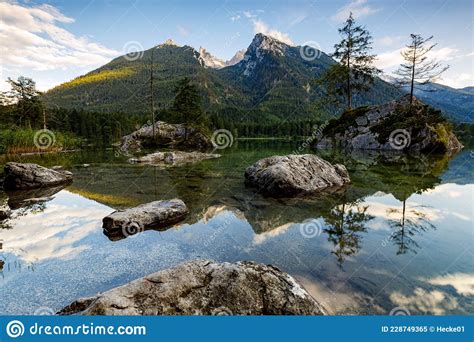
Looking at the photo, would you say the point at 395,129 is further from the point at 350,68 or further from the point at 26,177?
the point at 26,177

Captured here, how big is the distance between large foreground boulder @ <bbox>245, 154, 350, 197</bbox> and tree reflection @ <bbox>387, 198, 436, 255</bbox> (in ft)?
14.8

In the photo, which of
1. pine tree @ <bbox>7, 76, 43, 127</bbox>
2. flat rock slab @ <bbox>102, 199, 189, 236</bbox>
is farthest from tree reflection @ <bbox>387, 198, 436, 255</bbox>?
pine tree @ <bbox>7, 76, 43, 127</bbox>

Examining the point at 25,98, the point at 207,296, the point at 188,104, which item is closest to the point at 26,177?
the point at 207,296

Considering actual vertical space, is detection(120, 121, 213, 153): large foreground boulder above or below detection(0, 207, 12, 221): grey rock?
above

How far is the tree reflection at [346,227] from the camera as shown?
25.0 ft

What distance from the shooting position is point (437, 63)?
1516 inches

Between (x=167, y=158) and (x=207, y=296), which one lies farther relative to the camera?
(x=167, y=158)

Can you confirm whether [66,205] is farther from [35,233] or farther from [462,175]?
[462,175]

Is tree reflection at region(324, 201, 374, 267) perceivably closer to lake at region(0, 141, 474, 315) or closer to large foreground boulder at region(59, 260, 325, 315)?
lake at region(0, 141, 474, 315)

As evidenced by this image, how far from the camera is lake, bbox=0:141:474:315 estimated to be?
18.3ft

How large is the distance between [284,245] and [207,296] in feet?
13.1

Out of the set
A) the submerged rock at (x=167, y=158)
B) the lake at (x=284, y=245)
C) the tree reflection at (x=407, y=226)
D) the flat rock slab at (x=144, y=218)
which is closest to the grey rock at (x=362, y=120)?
the submerged rock at (x=167, y=158)

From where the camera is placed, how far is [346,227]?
9.48 metres

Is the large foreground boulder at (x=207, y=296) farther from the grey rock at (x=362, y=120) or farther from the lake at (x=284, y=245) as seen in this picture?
the grey rock at (x=362, y=120)
